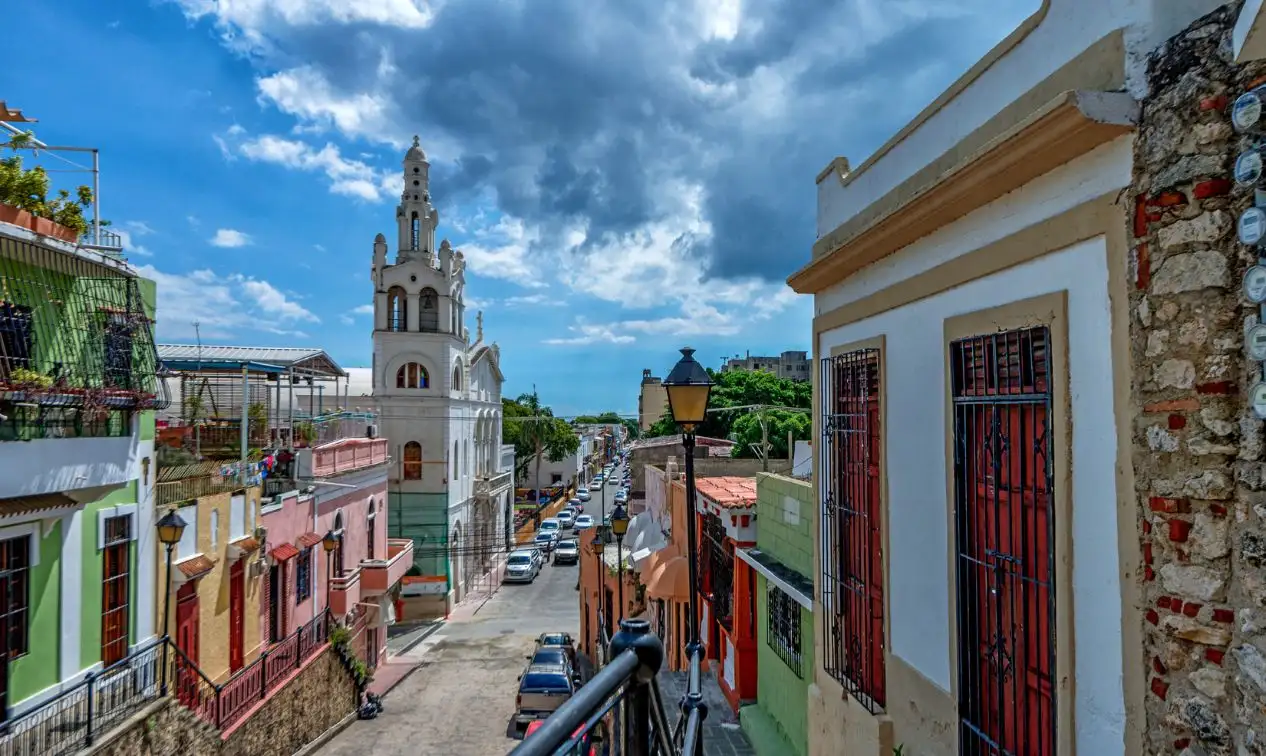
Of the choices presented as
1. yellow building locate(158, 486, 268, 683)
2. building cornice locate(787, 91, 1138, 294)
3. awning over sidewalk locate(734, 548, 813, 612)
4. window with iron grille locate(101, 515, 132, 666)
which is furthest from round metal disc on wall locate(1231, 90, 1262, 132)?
yellow building locate(158, 486, 268, 683)

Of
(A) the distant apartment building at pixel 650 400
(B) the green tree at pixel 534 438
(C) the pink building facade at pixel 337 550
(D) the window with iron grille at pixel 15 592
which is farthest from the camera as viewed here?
(A) the distant apartment building at pixel 650 400

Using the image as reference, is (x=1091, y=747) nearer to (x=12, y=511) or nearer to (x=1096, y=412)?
(x=1096, y=412)

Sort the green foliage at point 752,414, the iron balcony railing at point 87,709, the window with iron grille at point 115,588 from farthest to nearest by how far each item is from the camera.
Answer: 1. the green foliage at point 752,414
2. the window with iron grille at point 115,588
3. the iron balcony railing at point 87,709

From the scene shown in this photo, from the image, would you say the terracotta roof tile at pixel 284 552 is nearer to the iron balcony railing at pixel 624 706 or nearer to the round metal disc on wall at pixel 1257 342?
the iron balcony railing at pixel 624 706

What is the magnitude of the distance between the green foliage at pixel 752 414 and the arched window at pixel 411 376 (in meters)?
12.8

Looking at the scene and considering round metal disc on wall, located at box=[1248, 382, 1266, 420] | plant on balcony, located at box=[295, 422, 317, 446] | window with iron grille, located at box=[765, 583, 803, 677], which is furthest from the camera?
plant on balcony, located at box=[295, 422, 317, 446]

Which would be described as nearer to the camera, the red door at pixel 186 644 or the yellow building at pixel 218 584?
the red door at pixel 186 644

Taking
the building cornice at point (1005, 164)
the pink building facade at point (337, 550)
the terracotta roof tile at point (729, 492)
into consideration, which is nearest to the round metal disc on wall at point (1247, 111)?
the building cornice at point (1005, 164)

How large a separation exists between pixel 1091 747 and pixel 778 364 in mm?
104240

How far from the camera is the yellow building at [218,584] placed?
11828mm

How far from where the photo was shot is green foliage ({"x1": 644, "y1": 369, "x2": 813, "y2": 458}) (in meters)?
34.8

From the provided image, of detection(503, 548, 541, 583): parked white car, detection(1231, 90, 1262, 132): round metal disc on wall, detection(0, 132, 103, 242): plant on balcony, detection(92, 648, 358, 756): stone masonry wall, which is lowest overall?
detection(503, 548, 541, 583): parked white car

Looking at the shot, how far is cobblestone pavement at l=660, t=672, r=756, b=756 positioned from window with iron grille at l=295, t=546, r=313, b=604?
921 centimetres

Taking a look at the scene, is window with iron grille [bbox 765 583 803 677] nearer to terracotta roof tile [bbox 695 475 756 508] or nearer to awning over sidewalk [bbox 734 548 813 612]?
awning over sidewalk [bbox 734 548 813 612]
